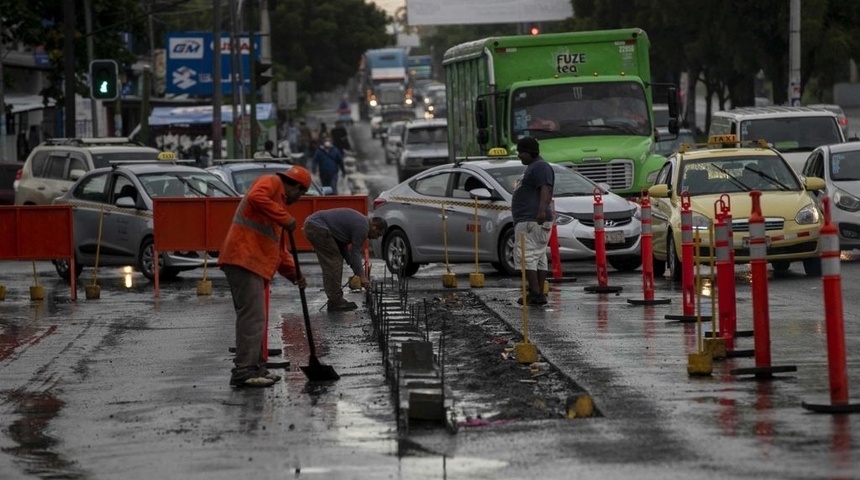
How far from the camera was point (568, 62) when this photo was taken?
29.0 meters

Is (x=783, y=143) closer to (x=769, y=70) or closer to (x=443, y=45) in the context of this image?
(x=769, y=70)

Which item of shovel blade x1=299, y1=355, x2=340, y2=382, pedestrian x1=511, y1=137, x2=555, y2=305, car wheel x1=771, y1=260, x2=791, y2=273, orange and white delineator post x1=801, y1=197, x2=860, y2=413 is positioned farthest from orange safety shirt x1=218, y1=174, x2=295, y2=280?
car wheel x1=771, y1=260, x2=791, y2=273

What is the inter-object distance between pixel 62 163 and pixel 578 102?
30.6ft

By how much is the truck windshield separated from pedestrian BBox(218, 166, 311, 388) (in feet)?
51.1

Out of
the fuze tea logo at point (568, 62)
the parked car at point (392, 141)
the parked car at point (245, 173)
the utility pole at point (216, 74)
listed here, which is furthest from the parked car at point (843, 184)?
the parked car at point (392, 141)

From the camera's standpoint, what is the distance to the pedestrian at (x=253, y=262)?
12664 mm

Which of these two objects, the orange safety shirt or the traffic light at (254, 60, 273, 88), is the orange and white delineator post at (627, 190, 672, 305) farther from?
the traffic light at (254, 60, 273, 88)

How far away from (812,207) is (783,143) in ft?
33.5

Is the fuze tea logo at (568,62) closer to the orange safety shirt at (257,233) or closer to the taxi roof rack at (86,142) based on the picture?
the taxi roof rack at (86,142)

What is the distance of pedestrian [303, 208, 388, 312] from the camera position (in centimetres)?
1881

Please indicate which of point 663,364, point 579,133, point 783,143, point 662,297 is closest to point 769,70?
point 783,143

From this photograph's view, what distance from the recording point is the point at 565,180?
78.6ft

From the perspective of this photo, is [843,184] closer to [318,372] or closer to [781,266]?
[781,266]

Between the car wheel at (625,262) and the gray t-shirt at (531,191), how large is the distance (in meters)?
5.17
